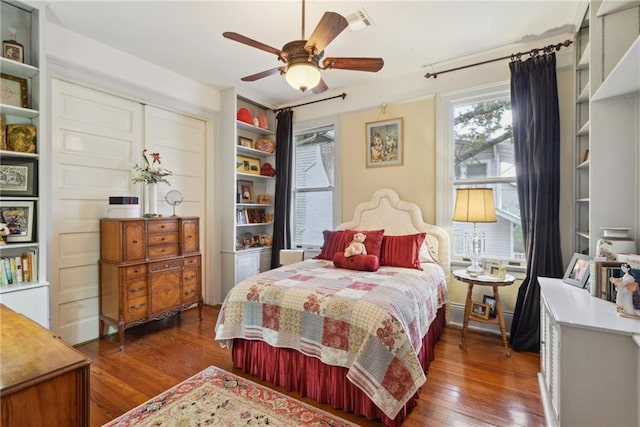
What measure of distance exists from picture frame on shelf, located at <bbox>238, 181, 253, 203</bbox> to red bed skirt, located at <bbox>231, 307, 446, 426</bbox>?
92.3 inches

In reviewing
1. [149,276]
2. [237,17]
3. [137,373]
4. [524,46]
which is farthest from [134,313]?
[524,46]

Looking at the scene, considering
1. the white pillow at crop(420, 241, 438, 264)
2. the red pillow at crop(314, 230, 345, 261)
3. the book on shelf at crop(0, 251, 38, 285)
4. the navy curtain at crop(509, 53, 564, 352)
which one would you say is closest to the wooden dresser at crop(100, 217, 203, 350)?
the book on shelf at crop(0, 251, 38, 285)

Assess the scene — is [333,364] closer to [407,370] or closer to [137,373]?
[407,370]

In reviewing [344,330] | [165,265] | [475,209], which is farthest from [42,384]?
[475,209]

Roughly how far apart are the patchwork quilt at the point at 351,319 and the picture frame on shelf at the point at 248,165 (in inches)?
80.1

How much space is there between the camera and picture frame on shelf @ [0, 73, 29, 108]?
2.22 meters

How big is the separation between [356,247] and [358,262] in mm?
180

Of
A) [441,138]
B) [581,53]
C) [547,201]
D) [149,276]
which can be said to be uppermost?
[581,53]

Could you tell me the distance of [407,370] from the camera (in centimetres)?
165

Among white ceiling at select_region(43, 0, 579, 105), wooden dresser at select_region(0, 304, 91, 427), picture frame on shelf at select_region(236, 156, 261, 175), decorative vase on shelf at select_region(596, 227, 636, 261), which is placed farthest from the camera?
picture frame on shelf at select_region(236, 156, 261, 175)

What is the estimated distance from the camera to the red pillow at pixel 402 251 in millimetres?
2846

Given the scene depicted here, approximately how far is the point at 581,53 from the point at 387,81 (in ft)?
5.88

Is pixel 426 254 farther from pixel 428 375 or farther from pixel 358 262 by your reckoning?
pixel 428 375

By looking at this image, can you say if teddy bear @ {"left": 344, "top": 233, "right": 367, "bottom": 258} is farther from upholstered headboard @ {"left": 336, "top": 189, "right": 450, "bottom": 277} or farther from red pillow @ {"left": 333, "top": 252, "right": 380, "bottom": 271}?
upholstered headboard @ {"left": 336, "top": 189, "right": 450, "bottom": 277}
